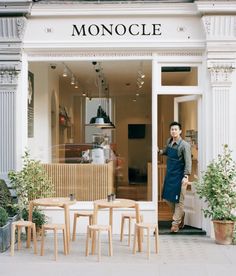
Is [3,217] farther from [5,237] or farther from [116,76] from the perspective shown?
[116,76]

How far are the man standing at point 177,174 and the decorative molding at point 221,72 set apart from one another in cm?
106

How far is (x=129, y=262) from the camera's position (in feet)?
23.9

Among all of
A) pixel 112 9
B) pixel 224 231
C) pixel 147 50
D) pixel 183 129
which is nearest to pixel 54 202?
pixel 224 231

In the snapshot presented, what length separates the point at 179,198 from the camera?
9.22 metres

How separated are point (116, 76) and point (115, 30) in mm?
2745

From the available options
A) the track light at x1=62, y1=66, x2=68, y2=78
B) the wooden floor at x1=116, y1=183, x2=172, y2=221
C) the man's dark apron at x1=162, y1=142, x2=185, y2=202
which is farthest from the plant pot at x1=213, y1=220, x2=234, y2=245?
the track light at x1=62, y1=66, x2=68, y2=78

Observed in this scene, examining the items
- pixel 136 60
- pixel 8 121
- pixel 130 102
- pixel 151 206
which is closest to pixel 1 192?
pixel 8 121

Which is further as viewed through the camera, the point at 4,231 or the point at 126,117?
the point at 126,117

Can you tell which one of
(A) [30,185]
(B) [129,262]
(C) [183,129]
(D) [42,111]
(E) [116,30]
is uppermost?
(E) [116,30]

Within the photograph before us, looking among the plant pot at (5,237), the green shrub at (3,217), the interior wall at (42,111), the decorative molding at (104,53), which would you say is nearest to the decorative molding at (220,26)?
the decorative molding at (104,53)

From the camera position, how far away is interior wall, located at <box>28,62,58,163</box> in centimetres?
1018

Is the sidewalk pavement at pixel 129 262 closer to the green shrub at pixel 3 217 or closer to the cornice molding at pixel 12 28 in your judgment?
the green shrub at pixel 3 217

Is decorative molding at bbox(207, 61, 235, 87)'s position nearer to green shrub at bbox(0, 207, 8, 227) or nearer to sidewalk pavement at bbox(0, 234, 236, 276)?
sidewalk pavement at bbox(0, 234, 236, 276)

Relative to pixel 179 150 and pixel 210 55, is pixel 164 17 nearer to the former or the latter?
pixel 210 55
